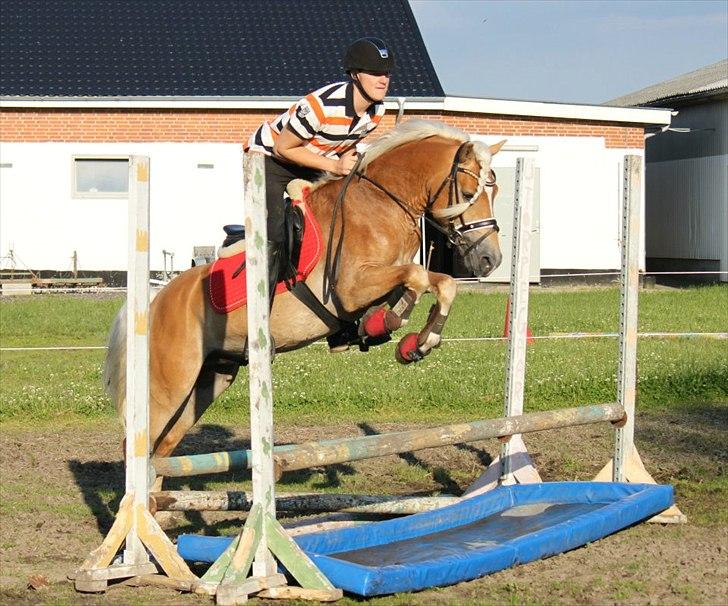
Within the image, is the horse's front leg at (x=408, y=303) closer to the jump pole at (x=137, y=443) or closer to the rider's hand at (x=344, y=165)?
the rider's hand at (x=344, y=165)

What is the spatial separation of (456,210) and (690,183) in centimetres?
2168

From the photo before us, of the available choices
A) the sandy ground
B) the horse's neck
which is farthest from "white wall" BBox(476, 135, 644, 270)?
the horse's neck

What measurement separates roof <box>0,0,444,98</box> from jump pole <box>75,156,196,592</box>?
698 inches

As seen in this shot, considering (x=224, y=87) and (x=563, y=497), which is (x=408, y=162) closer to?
(x=563, y=497)

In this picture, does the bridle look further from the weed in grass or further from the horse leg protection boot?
the weed in grass

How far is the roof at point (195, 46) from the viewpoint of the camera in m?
22.9

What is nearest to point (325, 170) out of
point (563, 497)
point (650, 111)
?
point (563, 497)

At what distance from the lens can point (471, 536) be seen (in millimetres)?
5754

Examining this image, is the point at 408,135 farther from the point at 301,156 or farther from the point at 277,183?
the point at 277,183

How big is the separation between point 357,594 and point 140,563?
1.12 m

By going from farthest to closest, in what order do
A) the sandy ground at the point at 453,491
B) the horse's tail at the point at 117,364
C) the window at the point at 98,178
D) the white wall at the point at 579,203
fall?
the white wall at the point at 579,203 → the window at the point at 98,178 → the horse's tail at the point at 117,364 → the sandy ground at the point at 453,491

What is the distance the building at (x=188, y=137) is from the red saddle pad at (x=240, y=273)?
1556cm

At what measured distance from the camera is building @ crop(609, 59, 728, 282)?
82.0 ft

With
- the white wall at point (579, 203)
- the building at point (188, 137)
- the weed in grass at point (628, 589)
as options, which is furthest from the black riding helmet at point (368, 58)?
the white wall at point (579, 203)
